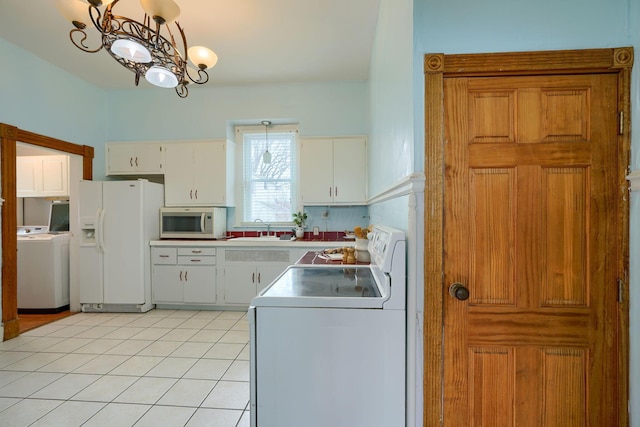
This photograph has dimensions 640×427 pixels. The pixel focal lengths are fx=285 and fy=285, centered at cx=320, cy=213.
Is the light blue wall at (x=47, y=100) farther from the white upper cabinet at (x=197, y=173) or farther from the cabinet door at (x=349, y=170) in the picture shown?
the cabinet door at (x=349, y=170)

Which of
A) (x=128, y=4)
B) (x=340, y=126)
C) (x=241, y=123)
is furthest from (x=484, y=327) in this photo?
(x=241, y=123)

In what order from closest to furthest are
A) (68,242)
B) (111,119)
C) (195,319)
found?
1. (195,319)
2. (68,242)
3. (111,119)

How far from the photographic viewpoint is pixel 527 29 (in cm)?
126

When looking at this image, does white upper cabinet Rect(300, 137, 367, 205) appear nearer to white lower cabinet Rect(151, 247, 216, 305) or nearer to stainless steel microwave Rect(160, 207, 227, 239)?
stainless steel microwave Rect(160, 207, 227, 239)

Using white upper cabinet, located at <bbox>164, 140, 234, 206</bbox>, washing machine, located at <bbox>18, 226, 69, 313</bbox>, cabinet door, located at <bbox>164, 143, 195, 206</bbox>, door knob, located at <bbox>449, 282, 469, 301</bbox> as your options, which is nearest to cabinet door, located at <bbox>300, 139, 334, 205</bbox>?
white upper cabinet, located at <bbox>164, 140, 234, 206</bbox>

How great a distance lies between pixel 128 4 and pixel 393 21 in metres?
2.37

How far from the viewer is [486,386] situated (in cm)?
128

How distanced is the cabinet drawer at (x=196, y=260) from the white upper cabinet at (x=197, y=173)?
30.2 inches

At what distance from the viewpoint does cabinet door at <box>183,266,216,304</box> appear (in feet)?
12.3

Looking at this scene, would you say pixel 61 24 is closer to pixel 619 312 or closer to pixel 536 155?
pixel 536 155

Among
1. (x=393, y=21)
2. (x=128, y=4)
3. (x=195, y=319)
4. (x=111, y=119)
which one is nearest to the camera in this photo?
(x=393, y=21)

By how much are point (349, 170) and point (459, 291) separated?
2.78 m

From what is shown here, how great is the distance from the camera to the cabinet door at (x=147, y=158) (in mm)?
4059

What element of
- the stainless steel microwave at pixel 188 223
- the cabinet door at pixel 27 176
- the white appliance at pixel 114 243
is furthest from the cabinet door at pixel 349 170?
the cabinet door at pixel 27 176
